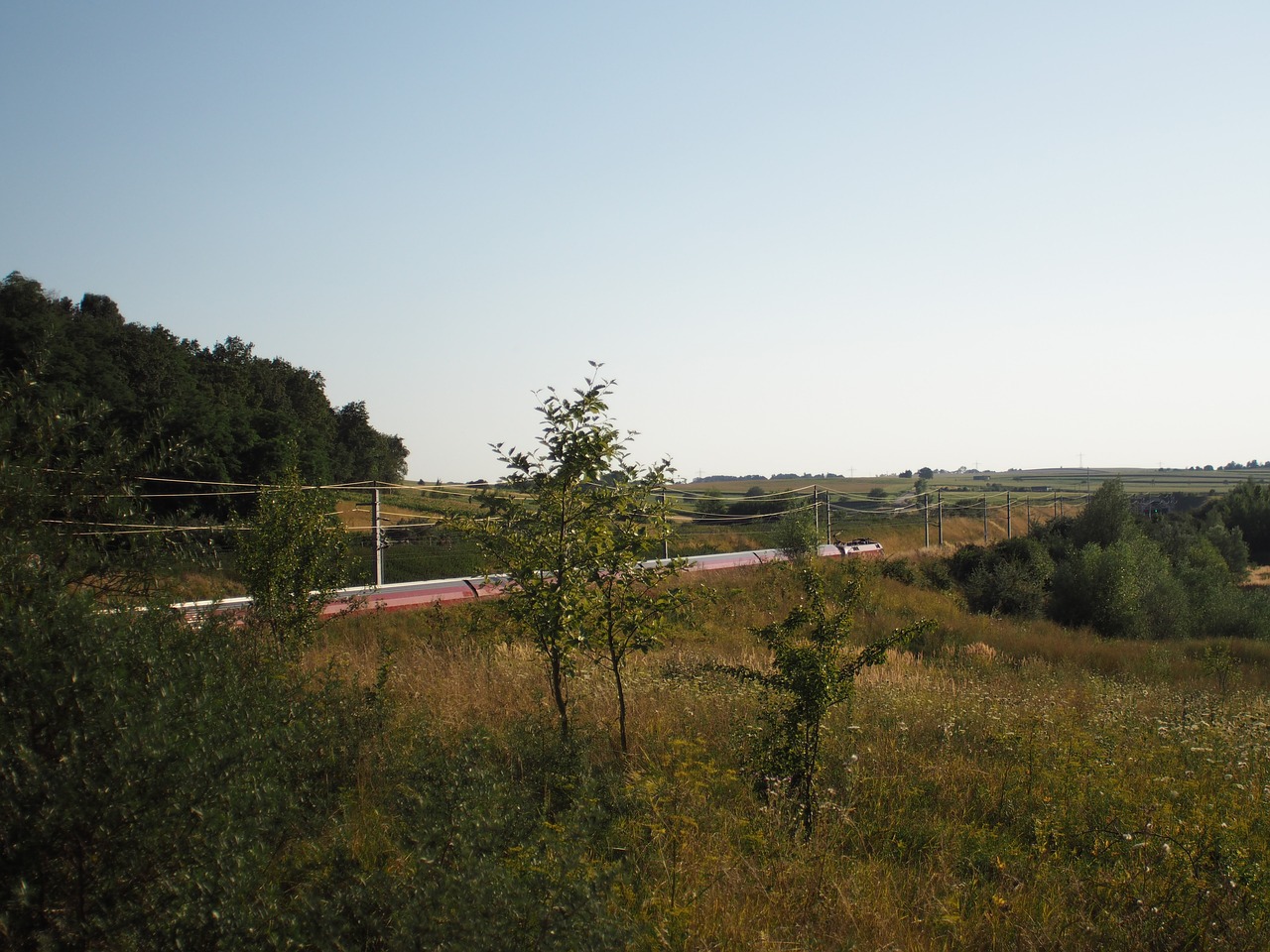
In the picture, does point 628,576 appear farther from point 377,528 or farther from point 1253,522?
point 1253,522

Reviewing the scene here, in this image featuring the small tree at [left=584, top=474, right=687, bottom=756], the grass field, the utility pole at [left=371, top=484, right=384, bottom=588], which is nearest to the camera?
the grass field

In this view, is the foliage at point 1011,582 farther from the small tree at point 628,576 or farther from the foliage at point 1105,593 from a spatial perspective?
the small tree at point 628,576

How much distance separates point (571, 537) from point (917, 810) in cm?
335

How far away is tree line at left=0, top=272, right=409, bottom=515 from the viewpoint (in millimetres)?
9758

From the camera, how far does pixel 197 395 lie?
1451 inches

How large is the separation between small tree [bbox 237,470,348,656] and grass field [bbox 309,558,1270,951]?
3.56 feet

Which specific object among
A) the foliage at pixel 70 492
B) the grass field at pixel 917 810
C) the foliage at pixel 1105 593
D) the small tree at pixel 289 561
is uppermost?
the foliage at pixel 70 492

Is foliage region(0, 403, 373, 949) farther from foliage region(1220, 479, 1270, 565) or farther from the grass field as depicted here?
foliage region(1220, 479, 1270, 565)

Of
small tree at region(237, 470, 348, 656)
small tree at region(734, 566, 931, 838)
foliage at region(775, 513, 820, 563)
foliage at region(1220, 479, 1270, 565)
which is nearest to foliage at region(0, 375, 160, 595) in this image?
small tree at region(734, 566, 931, 838)

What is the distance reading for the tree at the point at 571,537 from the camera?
7145 millimetres

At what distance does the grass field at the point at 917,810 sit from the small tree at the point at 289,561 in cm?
109

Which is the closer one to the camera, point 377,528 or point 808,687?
point 808,687

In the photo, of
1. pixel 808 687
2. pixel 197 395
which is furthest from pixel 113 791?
pixel 197 395

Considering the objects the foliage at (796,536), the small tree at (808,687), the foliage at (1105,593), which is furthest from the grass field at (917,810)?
the foliage at (1105,593)
